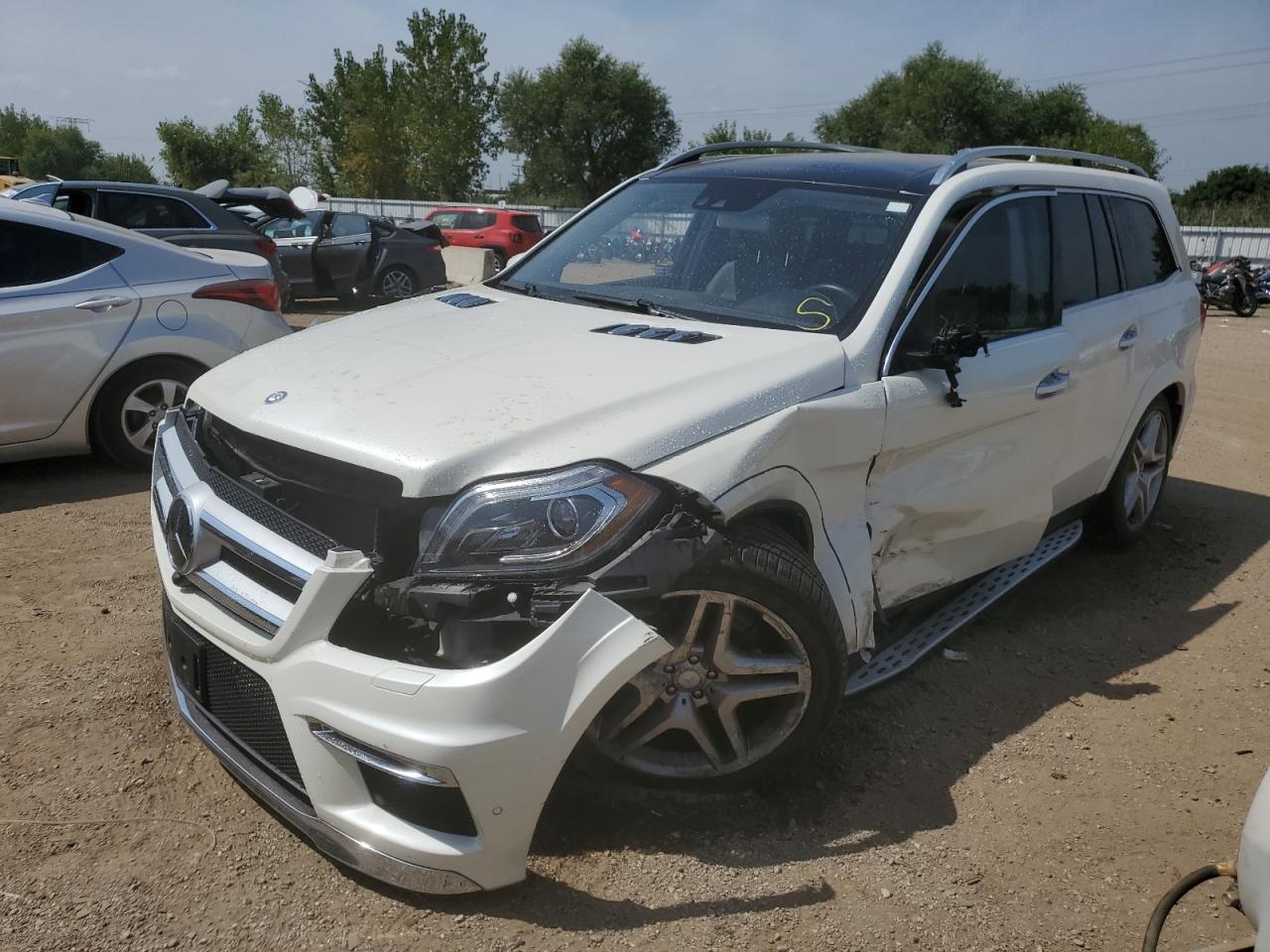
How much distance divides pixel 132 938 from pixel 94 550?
2800 millimetres

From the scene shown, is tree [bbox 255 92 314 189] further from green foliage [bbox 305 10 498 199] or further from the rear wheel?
the rear wheel

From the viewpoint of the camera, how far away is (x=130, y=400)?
18.8 ft

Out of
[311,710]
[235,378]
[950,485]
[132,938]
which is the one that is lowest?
[132,938]

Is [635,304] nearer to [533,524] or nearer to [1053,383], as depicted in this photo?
[533,524]

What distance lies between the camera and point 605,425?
2.52 metres

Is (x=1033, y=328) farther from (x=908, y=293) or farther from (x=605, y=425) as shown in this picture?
(x=605, y=425)

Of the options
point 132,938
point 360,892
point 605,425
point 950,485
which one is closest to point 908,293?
point 950,485

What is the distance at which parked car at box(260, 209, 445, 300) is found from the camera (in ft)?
51.6

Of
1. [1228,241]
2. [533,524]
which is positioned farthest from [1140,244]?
[1228,241]

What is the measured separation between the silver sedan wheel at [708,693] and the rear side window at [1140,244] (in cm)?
299

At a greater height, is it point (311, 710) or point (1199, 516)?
point (311, 710)

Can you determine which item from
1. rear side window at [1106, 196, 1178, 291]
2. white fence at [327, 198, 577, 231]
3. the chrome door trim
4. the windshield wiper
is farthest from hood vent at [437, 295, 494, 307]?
white fence at [327, 198, 577, 231]

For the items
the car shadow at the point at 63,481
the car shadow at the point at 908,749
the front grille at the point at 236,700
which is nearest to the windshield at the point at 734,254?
the car shadow at the point at 908,749

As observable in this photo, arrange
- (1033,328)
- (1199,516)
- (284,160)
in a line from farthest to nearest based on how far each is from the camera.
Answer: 1. (284,160)
2. (1199,516)
3. (1033,328)
